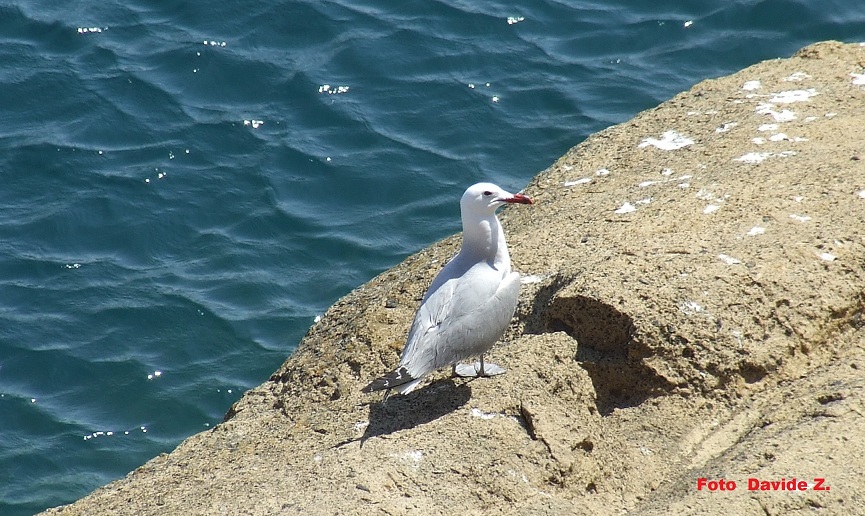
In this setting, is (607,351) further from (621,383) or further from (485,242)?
(485,242)

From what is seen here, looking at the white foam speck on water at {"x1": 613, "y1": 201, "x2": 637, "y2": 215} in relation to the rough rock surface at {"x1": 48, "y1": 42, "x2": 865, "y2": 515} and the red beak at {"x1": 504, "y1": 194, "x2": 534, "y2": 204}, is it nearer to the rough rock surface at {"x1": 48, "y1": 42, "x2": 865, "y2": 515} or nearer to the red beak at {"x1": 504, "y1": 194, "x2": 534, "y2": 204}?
the rough rock surface at {"x1": 48, "y1": 42, "x2": 865, "y2": 515}

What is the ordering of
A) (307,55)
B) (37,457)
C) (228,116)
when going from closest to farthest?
1. (37,457)
2. (228,116)
3. (307,55)

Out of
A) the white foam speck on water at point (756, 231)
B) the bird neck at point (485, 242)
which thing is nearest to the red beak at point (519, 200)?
the bird neck at point (485, 242)

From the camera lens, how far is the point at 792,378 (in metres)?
4.86

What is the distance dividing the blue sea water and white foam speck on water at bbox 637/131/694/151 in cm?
288

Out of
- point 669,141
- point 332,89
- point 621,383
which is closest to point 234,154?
point 332,89

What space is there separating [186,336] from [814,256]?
5131mm

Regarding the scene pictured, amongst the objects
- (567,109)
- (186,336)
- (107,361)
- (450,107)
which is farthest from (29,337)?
(567,109)

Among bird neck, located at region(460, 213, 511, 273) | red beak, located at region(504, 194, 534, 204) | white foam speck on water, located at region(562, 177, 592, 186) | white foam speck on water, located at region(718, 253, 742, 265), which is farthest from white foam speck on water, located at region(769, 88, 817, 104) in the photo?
bird neck, located at region(460, 213, 511, 273)

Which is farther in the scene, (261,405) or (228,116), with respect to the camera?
(228,116)

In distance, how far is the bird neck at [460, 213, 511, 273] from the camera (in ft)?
16.8

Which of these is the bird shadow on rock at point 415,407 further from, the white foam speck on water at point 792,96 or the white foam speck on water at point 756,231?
the white foam speck on water at point 792,96

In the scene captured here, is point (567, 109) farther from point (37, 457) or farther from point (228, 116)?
point (37, 457)

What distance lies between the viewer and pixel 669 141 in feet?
22.4
